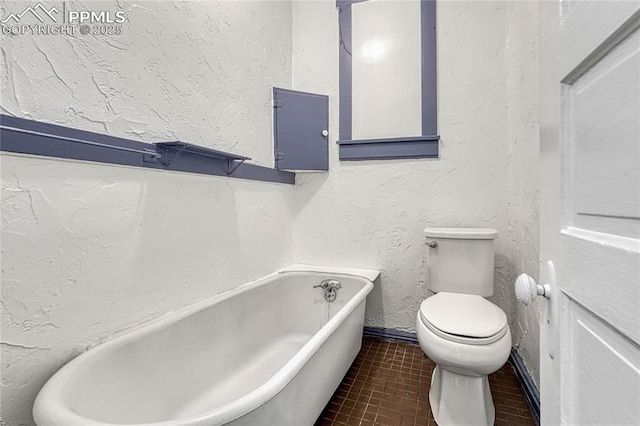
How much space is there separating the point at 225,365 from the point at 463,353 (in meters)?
1.09

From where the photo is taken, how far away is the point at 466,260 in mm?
1687

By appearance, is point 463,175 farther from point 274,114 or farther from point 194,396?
point 194,396

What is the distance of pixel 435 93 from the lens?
1952 mm

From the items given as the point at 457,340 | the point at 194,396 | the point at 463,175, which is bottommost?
the point at 194,396

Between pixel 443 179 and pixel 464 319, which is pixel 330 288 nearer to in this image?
pixel 464 319

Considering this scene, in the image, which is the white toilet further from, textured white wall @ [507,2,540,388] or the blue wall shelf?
the blue wall shelf

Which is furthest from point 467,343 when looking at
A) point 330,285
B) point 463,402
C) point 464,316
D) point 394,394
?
point 330,285

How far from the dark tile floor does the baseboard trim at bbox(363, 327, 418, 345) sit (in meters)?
0.13

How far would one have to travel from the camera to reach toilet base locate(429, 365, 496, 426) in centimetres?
124

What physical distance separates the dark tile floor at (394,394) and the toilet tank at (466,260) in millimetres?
474

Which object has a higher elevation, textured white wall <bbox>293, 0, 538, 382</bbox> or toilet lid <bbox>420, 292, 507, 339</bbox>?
textured white wall <bbox>293, 0, 538, 382</bbox>

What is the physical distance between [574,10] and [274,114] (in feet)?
5.87

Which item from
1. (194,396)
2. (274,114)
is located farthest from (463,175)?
(194,396)

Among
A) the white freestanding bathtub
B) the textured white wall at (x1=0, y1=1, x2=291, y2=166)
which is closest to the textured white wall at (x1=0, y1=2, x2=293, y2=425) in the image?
the textured white wall at (x1=0, y1=1, x2=291, y2=166)
